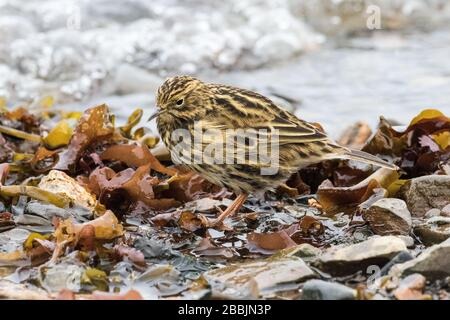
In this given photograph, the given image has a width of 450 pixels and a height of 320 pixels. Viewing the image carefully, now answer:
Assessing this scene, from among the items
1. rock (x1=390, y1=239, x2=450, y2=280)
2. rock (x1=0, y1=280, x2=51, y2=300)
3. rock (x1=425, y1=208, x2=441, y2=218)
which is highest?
rock (x1=390, y1=239, x2=450, y2=280)

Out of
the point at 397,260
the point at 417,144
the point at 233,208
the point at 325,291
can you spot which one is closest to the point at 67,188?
the point at 233,208

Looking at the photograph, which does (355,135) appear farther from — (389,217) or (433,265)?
(433,265)

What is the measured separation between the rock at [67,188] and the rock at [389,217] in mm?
2252

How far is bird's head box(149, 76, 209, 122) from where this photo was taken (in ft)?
24.5

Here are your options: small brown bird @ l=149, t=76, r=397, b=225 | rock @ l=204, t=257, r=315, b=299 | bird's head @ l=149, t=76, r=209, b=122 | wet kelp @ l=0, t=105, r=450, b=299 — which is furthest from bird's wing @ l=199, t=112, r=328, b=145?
rock @ l=204, t=257, r=315, b=299

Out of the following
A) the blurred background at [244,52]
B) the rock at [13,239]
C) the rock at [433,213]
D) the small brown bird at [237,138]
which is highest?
the small brown bird at [237,138]

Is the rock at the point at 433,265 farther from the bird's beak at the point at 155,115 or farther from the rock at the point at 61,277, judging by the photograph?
the bird's beak at the point at 155,115

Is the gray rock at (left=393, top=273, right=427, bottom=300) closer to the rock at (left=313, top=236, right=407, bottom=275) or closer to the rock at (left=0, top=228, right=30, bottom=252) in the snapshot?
the rock at (left=313, top=236, right=407, bottom=275)

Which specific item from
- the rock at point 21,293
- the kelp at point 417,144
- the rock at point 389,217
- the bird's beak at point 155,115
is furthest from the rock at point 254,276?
the kelp at point 417,144

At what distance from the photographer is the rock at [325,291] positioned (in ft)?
17.2

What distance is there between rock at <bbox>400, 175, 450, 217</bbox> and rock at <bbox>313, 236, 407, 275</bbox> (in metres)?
1.30
